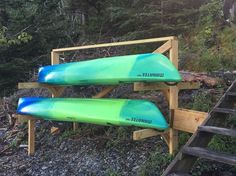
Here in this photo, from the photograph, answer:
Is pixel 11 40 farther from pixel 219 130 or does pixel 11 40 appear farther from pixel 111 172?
pixel 219 130

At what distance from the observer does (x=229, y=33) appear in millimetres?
8086

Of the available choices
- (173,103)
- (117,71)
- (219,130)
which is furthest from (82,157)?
(219,130)

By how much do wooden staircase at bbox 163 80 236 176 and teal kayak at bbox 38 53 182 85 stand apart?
0.64m

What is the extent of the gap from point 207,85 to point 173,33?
3477 mm

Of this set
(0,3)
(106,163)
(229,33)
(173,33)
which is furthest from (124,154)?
(0,3)

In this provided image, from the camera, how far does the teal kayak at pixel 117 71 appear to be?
4.74 meters

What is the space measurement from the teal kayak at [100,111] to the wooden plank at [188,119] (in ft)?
0.89

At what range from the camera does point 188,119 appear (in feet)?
15.7

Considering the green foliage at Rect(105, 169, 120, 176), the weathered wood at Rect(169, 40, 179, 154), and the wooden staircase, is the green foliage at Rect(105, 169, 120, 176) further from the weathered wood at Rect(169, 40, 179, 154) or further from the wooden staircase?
the wooden staircase

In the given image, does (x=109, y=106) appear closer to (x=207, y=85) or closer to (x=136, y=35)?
(x=207, y=85)

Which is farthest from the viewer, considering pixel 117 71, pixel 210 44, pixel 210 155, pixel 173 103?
pixel 210 44

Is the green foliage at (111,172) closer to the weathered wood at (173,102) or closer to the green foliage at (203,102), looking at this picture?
the weathered wood at (173,102)

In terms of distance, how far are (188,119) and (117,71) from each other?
115 cm

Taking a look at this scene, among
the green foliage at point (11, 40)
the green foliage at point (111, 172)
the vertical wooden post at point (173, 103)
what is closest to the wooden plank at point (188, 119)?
the vertical wooden post at point (173, 103)
